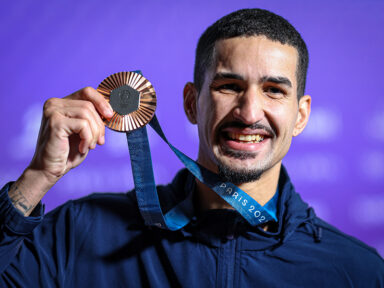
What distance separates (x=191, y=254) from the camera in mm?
2010

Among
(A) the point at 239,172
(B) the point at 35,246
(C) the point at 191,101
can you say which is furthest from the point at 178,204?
(B) the point at 35,246

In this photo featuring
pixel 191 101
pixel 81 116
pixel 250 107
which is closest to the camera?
pixel 81 116

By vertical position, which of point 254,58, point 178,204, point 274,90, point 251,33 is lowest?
point 178,204

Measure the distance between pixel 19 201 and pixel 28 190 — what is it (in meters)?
0.06

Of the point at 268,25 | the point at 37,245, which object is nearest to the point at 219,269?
the point at 37,245

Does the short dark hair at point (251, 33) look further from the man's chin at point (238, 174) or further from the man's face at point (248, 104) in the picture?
the man's chin at point (238, 174)

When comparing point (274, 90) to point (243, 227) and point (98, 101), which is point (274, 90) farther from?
A: point (98, 101)

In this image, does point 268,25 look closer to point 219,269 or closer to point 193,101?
point 193,101

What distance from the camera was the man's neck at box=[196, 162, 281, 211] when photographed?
2150 millimetres

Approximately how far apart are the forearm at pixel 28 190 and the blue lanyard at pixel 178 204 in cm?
39

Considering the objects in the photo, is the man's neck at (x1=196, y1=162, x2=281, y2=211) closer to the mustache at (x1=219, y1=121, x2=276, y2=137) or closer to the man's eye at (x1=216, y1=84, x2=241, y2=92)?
the mustache at (x1=219, y1=121, x2=276, y2=137)

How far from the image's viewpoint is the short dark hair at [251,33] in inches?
81.0

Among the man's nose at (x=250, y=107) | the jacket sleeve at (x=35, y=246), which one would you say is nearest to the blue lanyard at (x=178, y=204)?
the man's nose at (x=250, y=107)

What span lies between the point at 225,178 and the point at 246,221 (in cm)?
25
